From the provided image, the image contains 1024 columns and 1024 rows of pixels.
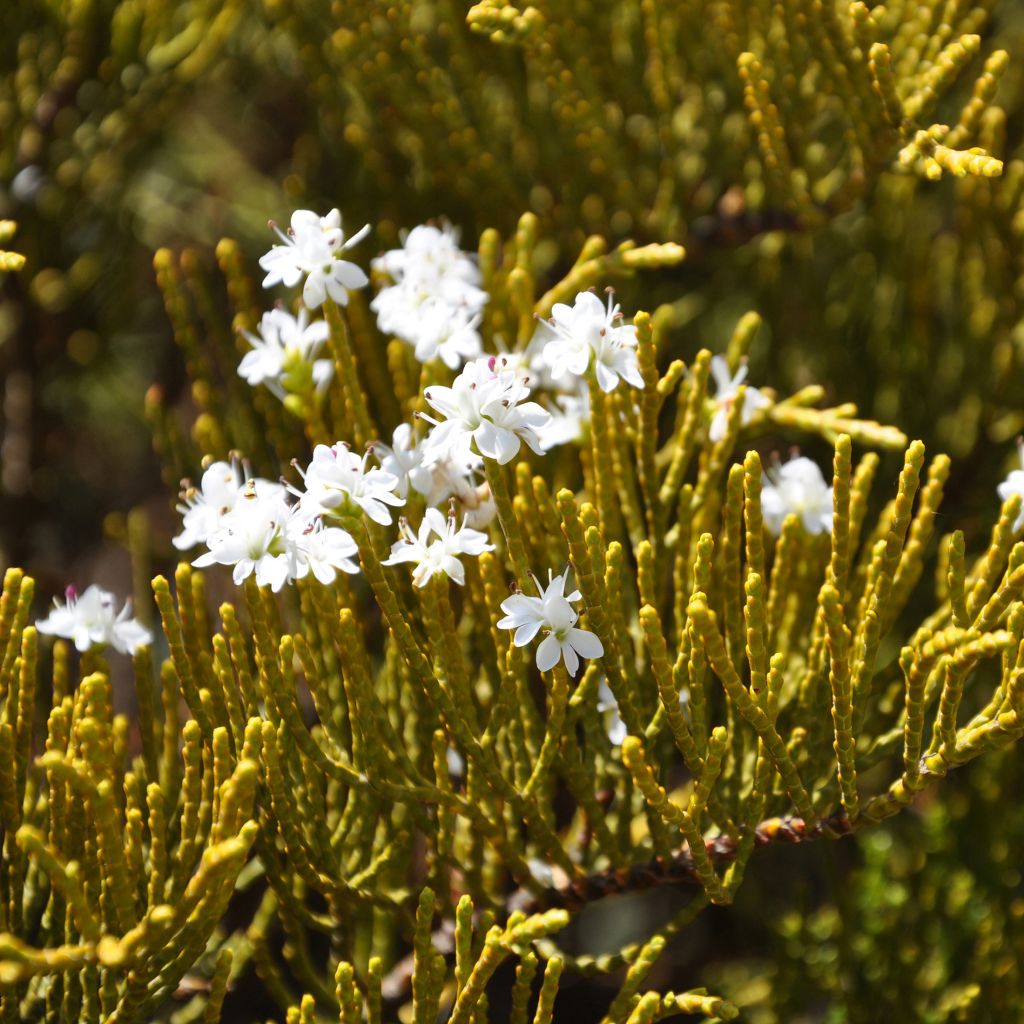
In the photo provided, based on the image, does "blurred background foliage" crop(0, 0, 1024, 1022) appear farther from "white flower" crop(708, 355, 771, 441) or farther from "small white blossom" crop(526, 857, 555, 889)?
"small white blossom" crop(526, 857, 555, 889)

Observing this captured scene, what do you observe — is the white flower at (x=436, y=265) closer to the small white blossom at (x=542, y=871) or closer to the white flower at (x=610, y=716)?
the white flower at (x=610, y=716)

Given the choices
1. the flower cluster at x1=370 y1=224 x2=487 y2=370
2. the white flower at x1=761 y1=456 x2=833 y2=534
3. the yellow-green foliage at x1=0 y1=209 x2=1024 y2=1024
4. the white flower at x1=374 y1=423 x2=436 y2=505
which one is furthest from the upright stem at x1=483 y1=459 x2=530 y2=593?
the white flower at x1=761 y1=456 x2=833 y2=534

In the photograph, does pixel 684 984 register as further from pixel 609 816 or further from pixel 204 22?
pixel 204 22

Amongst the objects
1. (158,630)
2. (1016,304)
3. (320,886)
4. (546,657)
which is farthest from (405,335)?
(158,630)

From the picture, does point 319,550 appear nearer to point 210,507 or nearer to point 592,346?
point 210,507

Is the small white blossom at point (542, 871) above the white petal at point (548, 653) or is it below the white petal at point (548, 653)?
below

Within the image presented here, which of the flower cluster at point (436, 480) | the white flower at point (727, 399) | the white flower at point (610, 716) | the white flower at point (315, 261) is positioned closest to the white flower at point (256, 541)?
the flower cluster at point (436, 480)
